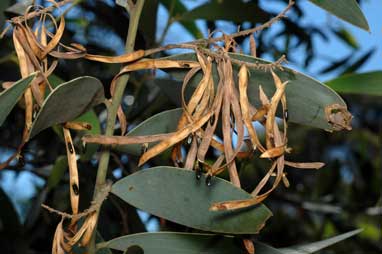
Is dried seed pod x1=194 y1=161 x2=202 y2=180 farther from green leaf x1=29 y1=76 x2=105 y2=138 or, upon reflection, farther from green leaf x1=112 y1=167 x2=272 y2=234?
green leaf x1=29 y1=76 x2=105 y2=138

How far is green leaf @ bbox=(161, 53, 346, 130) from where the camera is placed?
27.6 inches

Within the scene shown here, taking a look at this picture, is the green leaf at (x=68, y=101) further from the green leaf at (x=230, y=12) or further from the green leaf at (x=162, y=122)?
the green leaf at (x=230, y=12)

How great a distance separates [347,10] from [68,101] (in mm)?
298

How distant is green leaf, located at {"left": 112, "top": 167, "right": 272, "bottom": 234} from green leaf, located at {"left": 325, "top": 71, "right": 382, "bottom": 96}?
0.32 metres

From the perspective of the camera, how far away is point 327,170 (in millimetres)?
2029

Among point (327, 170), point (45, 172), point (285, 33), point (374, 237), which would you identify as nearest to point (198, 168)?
point (45, 172)

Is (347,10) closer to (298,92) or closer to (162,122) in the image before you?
(298,92)

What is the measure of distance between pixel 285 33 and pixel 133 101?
524 mm

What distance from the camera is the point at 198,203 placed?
0.65 m

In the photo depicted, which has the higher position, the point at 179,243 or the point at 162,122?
the point at 162,122

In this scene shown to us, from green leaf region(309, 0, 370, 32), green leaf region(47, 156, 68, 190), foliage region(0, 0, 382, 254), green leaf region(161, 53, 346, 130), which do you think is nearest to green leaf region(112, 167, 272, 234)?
foliage region(0, 0, 382, 254)

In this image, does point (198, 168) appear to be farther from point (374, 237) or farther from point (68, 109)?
point (374, 237)

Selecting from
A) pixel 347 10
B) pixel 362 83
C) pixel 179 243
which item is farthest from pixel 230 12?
pixel 179 243

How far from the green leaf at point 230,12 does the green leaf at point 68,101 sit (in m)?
0.50
